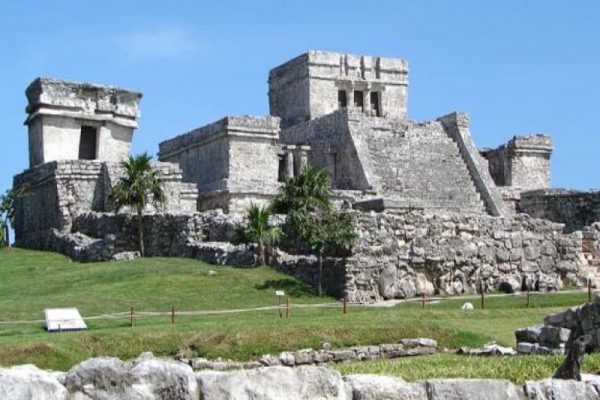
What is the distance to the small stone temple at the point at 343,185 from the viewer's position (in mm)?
28250

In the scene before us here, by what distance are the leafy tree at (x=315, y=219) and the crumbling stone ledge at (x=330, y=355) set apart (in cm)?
764

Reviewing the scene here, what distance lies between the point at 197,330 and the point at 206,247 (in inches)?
458

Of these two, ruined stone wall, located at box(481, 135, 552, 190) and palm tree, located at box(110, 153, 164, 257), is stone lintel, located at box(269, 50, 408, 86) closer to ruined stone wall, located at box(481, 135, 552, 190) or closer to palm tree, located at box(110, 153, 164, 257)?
ruined stone wall, located at box(481, 135, 552, 190)

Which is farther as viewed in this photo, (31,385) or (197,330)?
(197,330)

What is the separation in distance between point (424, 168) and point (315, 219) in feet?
49.9

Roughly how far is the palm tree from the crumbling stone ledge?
15.3 meters

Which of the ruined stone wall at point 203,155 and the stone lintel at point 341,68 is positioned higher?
the stone lintel at point 341,68

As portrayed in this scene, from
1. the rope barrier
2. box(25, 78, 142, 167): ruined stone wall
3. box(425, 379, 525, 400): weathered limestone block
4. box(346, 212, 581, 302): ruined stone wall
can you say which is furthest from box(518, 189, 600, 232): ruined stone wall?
box(425, 379, 525, 400): weathered limestone block

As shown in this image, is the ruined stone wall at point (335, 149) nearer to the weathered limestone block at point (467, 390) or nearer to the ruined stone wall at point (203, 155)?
the ruined stone wall at point (203, 155)

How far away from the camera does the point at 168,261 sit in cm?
2952

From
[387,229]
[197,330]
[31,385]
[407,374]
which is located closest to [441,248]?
[387,229]

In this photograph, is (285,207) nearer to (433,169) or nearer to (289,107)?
(433,169)

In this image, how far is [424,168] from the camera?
42031 millimetres

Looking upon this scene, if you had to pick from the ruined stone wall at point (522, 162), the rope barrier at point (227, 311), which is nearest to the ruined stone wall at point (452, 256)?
the rope barrier at point (227, 311)
